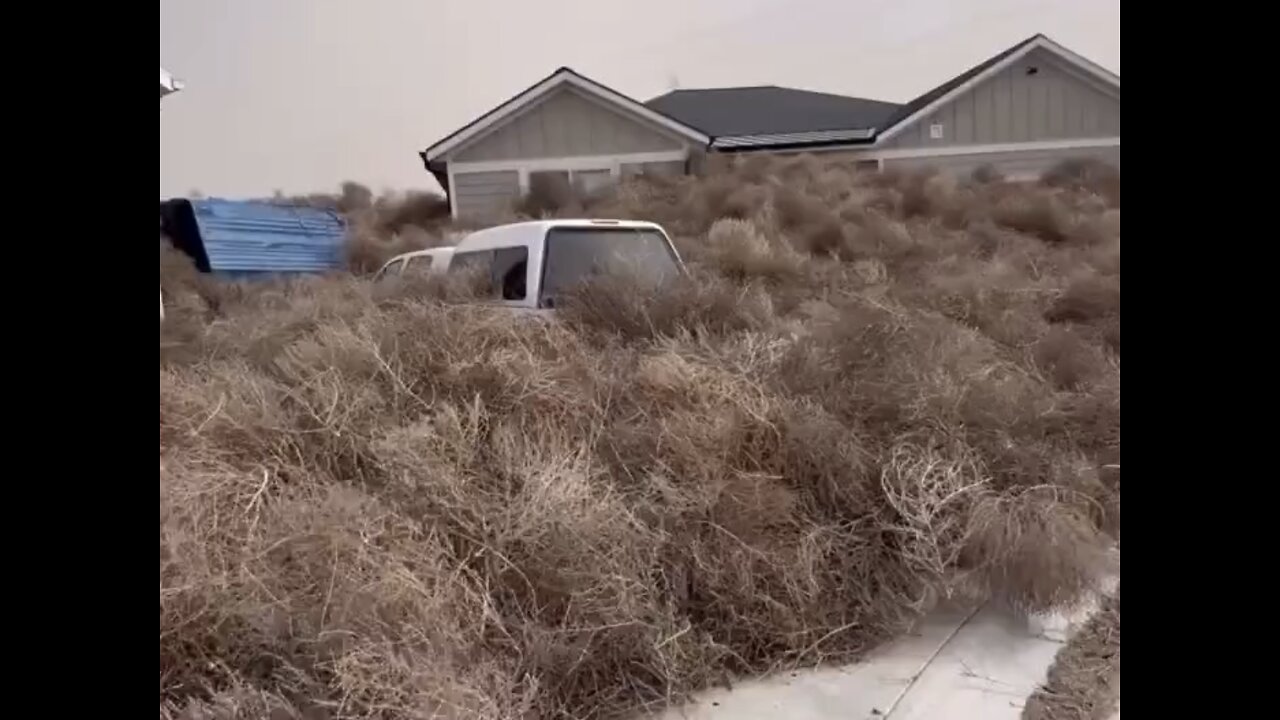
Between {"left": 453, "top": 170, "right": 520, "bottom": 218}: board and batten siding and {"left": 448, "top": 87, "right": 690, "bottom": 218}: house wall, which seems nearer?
{"left": 453, "top": 170, "right": 520, "bottom": 218}: board and batten siding

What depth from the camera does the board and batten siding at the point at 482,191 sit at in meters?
17.6

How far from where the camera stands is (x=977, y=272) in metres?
9.12

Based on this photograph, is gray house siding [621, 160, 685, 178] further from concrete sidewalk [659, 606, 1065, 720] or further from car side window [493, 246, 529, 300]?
concrete sidewalk [659, 606, 1065, 720]

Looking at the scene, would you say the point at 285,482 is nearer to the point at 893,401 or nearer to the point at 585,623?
the point at 585,623

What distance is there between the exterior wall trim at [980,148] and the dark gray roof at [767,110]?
135cm

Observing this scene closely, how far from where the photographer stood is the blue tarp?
1407cm

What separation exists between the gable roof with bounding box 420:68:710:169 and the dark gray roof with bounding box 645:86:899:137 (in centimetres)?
66

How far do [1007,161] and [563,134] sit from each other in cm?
894

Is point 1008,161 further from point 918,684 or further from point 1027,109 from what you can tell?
point 918,684

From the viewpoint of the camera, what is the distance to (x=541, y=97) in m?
17.6

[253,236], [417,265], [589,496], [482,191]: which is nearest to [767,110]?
[482,191]

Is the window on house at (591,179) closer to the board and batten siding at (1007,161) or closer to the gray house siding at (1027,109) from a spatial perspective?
the board and batten siding at (1007,161)

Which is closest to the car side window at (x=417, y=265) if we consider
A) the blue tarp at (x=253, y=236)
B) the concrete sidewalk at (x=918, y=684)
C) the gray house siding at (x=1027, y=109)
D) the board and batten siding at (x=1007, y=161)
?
the concrete sidewalk at (x=918, y=684)

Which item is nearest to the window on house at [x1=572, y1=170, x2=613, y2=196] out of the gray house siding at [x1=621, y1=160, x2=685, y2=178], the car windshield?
the gray house siding at [x1=621, y1=160, x2=685, y2=178]
